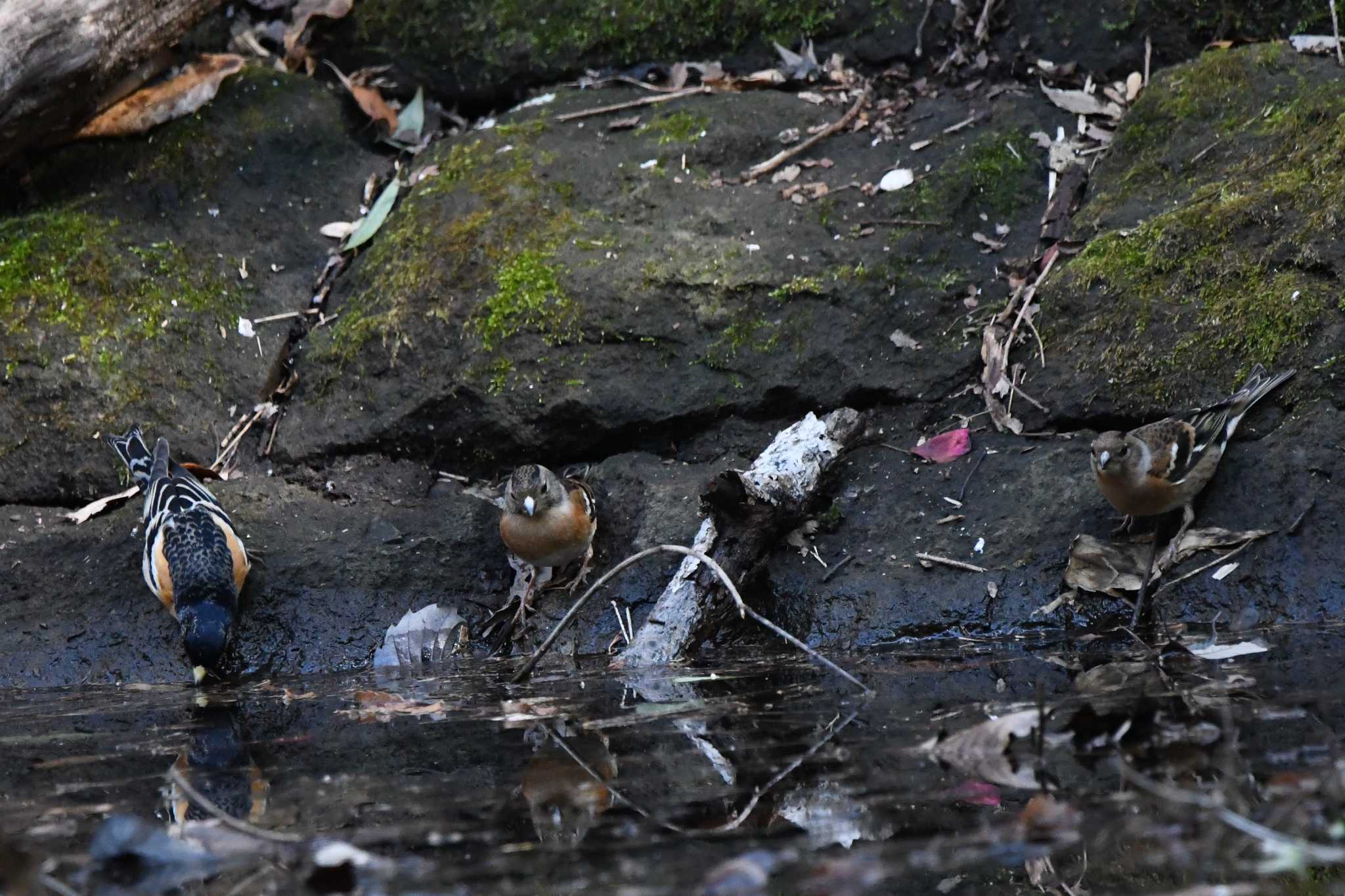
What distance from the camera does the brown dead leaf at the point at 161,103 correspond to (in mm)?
8133

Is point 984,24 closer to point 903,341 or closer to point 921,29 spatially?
point 921,29

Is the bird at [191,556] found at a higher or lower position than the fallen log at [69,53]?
lower

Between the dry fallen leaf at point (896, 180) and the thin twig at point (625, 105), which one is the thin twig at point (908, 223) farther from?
the thin twig at point (625, 105)

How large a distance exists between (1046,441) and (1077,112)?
2.57 metres

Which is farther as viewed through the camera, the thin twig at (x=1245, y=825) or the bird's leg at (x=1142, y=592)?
the bird's leg at (x=1142, y=592)

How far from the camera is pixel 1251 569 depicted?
5.21 meters

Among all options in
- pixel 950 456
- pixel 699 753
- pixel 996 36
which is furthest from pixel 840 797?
pixel 996 36

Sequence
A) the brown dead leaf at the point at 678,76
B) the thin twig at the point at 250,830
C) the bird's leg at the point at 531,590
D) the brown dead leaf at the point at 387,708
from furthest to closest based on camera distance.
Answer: the brown dead leaf at the point at 678,76 < the bird's leg at the point at 531,590 < the brown dead leaf at the point at 387,708 < the thin twig at the point at 250,830

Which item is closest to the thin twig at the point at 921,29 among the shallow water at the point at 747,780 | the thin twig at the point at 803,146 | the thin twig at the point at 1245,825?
the thin twig at the point at 803,146

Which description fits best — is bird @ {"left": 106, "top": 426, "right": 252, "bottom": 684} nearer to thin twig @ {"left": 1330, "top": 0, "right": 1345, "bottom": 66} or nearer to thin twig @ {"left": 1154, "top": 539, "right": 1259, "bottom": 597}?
thin twig @ {"left": 1154, "top": 539, "right": 1259, "bottom": 597}

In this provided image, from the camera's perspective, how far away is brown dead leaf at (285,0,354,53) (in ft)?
29.5

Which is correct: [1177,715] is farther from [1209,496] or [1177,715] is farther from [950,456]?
[950,456]

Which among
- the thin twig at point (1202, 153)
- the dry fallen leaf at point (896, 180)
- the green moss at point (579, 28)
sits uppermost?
the green moss at point (579, 28)

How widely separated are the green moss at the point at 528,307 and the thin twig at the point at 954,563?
230 centimetres
